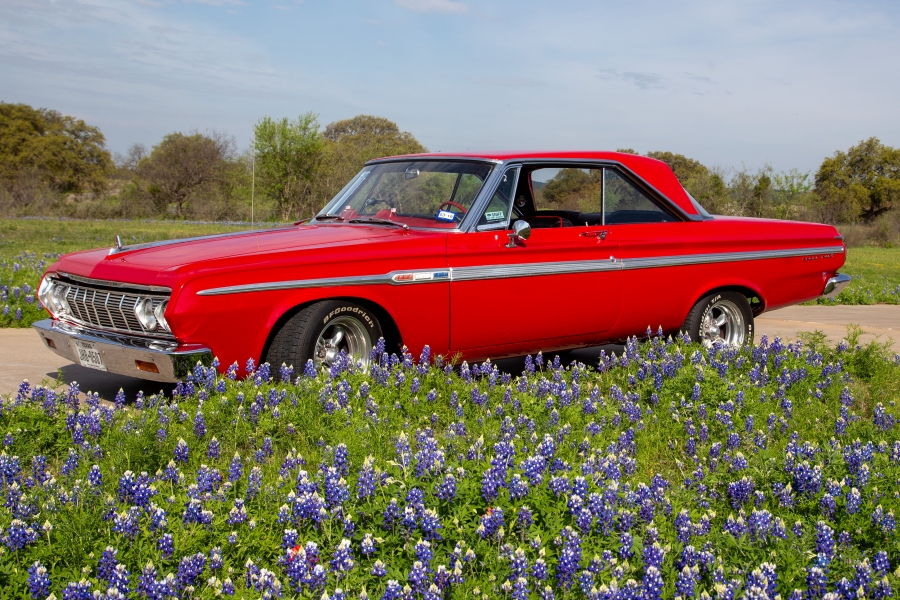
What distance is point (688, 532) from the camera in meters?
3.17

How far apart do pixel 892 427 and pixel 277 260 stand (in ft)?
11.7

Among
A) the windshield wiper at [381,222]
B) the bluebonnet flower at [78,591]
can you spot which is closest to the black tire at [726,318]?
the windshield wiper at [381,222]

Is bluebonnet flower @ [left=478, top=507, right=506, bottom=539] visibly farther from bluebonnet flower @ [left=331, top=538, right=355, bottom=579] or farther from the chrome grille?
the chrome grille

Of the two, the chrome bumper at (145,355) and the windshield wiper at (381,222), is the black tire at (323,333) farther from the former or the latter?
the windshield wiper at (381,222)

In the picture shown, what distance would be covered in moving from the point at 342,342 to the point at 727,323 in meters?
3.46

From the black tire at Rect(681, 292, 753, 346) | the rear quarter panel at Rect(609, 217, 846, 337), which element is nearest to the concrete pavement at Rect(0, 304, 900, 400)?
the rear quarter panel at Rect(609, 217, 846, 337)

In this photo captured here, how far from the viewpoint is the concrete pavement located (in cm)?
629

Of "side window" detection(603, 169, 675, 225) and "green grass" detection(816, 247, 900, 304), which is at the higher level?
"side window" detection(603, 169, 675, 225)

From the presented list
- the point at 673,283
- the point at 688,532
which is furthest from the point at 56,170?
the point at 688,532

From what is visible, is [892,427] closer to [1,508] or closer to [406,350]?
[406,350]

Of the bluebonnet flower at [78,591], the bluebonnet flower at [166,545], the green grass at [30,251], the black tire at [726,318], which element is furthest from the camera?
the green grass at [30,251]

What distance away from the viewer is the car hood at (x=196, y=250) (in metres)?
5.09

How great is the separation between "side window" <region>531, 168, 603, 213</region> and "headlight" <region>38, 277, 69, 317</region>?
3377 millimetres

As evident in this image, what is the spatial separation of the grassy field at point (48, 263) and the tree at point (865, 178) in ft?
70.3
